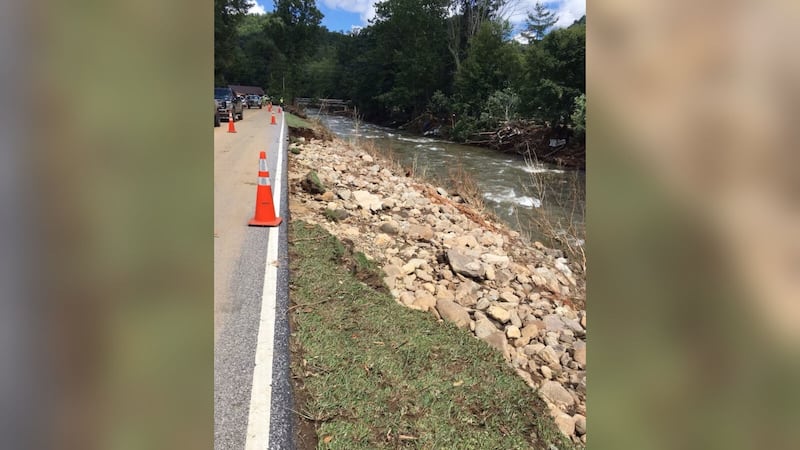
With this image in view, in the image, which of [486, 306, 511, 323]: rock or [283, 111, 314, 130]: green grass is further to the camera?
[283, 111, 314, 130]: green grass

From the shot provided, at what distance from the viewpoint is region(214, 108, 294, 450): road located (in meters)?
2.61

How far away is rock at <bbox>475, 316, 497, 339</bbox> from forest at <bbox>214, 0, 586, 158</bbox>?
36.2ft

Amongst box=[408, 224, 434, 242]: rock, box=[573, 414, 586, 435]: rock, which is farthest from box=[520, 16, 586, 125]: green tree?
box=[573, 414, 586, 435]: rock

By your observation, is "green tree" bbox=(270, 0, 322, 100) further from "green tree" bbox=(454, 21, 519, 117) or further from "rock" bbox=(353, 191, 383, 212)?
"rock" bbox=(353, 191, 383, 212)

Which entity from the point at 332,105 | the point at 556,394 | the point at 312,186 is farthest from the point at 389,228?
the point at 332,105

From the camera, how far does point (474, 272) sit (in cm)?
616

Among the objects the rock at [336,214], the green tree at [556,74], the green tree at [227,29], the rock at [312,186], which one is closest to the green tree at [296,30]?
the green tree at [227,29]
